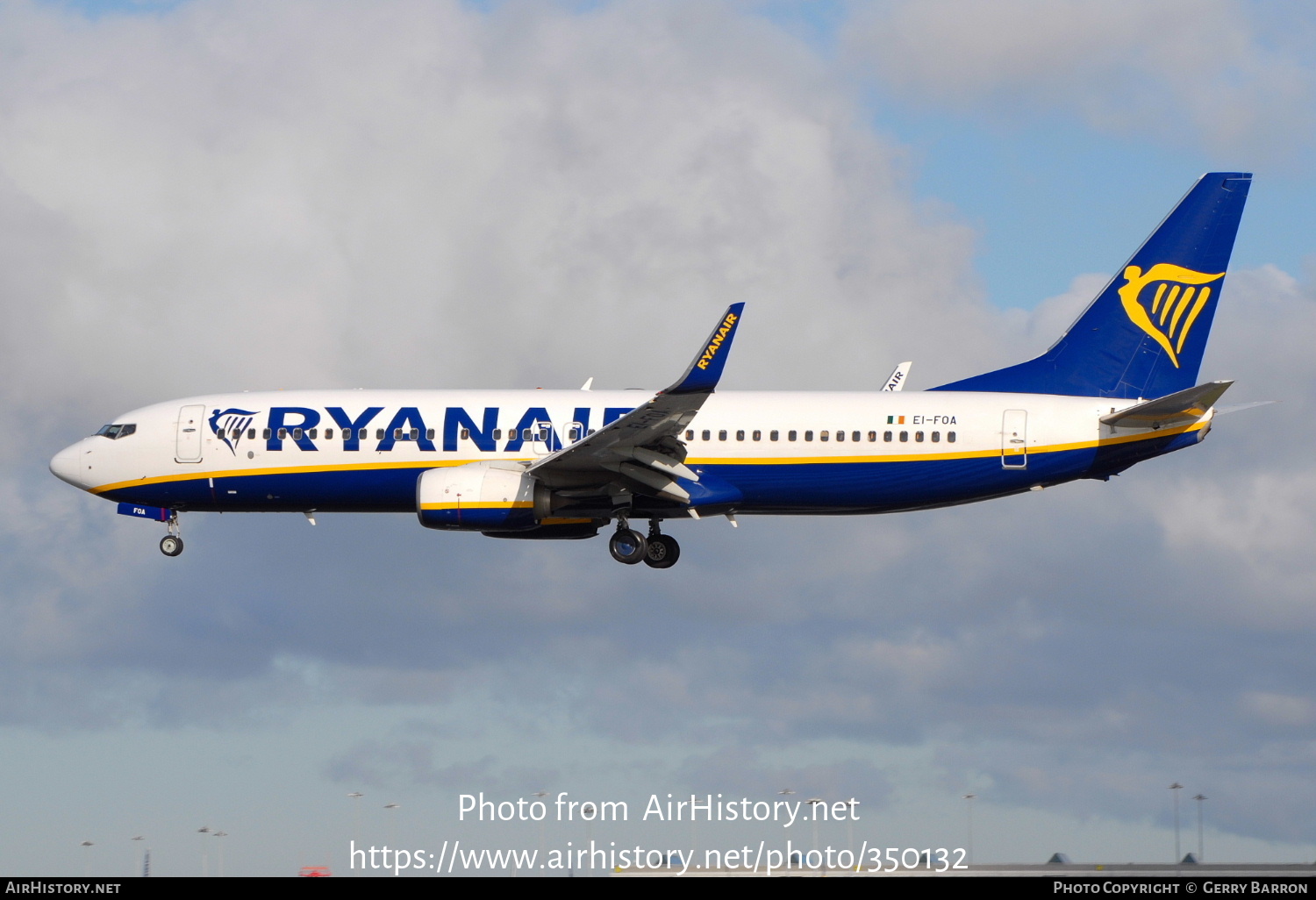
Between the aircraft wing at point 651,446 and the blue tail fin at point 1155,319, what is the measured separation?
28.3ft

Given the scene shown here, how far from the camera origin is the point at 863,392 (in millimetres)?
48750

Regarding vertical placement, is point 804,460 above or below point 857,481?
above

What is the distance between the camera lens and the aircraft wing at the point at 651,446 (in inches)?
1665

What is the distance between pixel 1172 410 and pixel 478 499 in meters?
19.0

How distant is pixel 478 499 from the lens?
46406 millimetres

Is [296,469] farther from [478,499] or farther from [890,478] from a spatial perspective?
[890,478]

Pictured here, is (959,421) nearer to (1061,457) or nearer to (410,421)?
(1061,457)

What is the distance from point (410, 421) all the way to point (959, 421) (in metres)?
15.7

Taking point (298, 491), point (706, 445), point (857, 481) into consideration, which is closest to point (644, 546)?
point (706, 445)

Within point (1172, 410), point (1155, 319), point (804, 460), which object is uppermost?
point (1155, 319)

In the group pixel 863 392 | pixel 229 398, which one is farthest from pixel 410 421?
pixel 863 392

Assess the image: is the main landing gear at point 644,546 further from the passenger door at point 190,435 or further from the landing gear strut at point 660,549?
the passenger door at point 190,435
